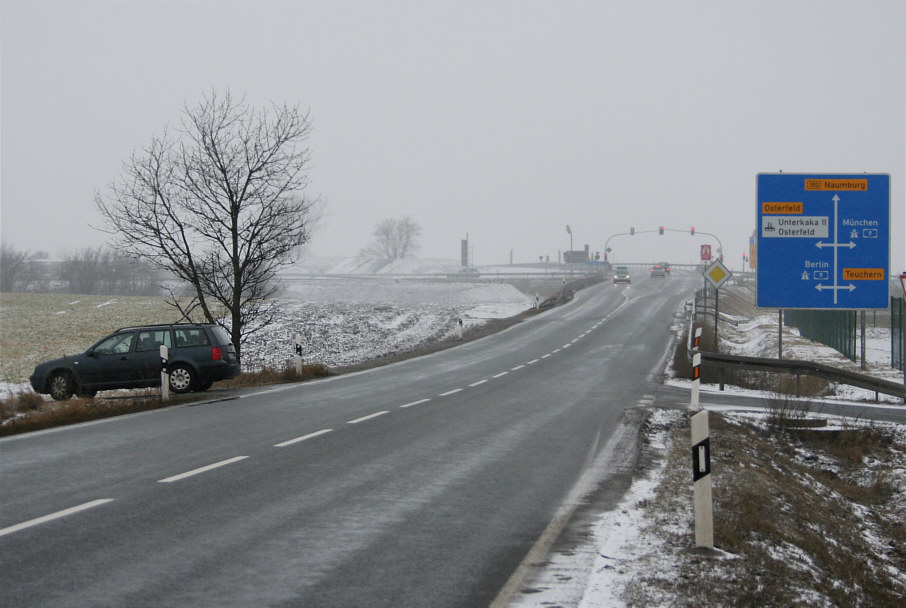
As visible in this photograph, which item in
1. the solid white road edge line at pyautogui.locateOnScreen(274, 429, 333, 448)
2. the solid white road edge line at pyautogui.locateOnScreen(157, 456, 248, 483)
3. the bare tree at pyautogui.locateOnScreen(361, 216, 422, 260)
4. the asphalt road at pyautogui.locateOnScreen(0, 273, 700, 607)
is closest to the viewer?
the asphalt road at pyautogui.locateOnScreen(0, 273, 700, 607)

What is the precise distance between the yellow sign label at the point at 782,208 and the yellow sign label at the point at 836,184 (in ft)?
1.81

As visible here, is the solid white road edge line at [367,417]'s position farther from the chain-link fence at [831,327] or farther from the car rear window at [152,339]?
the chain-link fence at [831,327]

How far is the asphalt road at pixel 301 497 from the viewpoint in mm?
5523

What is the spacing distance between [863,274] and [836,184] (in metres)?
2.34

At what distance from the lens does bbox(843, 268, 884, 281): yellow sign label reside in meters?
21.1

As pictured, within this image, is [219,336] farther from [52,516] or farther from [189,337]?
[52,516]

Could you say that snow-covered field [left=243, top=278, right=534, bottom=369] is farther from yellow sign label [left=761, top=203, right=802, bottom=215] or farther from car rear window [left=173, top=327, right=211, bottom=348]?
yellow sign label [left=761, top=203, right=802, bottom=215]

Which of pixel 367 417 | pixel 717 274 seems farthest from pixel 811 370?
pixel 367 417

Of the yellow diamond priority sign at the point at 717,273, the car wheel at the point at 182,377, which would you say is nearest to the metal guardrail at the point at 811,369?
the yellow diamond priority sign at the point at 717,273

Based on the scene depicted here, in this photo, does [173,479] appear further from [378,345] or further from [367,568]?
[378,345]

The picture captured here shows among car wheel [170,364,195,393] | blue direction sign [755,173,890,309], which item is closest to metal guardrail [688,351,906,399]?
blue direction sign [755,173,890,309]

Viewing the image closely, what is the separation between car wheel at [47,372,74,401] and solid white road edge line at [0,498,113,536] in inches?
483

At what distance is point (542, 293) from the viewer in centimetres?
8156

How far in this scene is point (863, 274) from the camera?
69.6 feet
